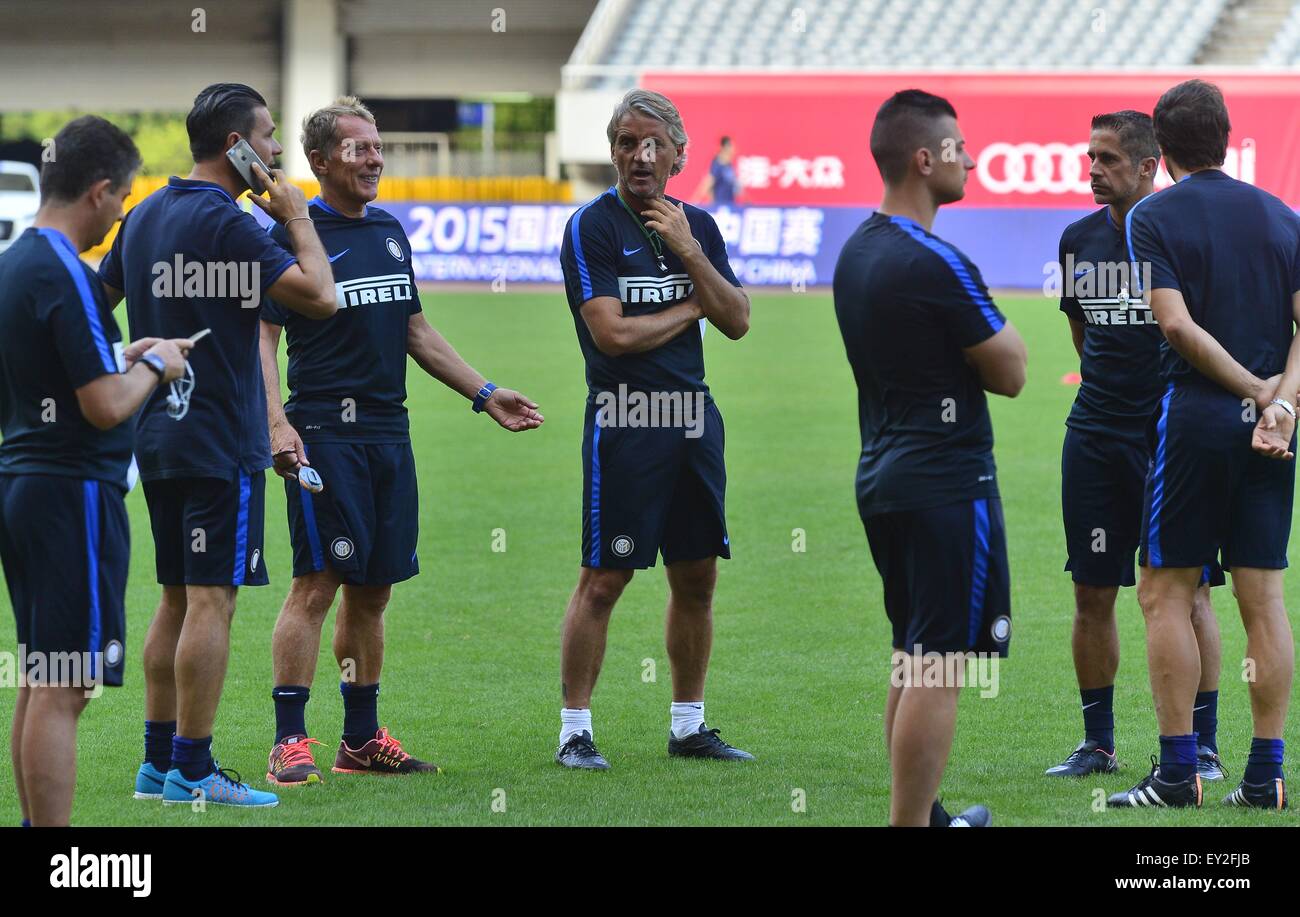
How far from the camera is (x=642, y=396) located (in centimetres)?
626

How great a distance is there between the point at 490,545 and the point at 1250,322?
18.9 ft

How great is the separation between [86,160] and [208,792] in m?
2.17

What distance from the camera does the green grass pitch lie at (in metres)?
5.61

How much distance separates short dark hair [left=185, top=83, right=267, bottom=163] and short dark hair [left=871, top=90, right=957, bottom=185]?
7.01 ft

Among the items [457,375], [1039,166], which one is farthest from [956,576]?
[1039,166]

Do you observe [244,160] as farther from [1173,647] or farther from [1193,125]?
[1173,647]

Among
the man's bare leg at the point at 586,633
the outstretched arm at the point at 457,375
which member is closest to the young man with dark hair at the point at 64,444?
the outstretched arm at the point at 457,375

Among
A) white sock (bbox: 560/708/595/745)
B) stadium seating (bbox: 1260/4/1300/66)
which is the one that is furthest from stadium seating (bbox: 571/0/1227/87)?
white sock (bbox: 560/708/595/745)

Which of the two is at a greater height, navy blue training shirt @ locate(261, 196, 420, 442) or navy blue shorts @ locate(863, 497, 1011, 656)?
navy blue training shirt @ locate(261, 196, 420, 442)

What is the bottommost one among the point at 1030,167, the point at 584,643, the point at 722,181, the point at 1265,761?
the point at 1265,761

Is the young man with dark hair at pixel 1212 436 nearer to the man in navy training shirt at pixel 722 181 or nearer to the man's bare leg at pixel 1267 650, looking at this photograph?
the man's bare leg at pixel 1267 650

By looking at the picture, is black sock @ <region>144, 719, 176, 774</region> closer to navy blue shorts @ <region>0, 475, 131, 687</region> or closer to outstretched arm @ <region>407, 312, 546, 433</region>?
navy blue shorts @ <region>0, 475, 131, 687</region>

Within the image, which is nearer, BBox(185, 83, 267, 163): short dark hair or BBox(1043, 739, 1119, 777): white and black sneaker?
BBox(185, 83, 267, 163): short dark hair

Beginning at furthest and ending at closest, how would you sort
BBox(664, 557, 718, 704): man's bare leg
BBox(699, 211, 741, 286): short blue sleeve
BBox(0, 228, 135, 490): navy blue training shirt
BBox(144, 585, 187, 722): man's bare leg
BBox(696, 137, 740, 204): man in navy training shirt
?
BBox(696, 137, 740, 204): man in navy training shirt
BBox(664, 557, 718, 704): man's bare leg
BBox(699, 211, 741, 286): short blue sleeve
BBox(144, 585, 187, 722): man's bare leg
BBox(0, 228, 135, 490): navy blue training shirt
